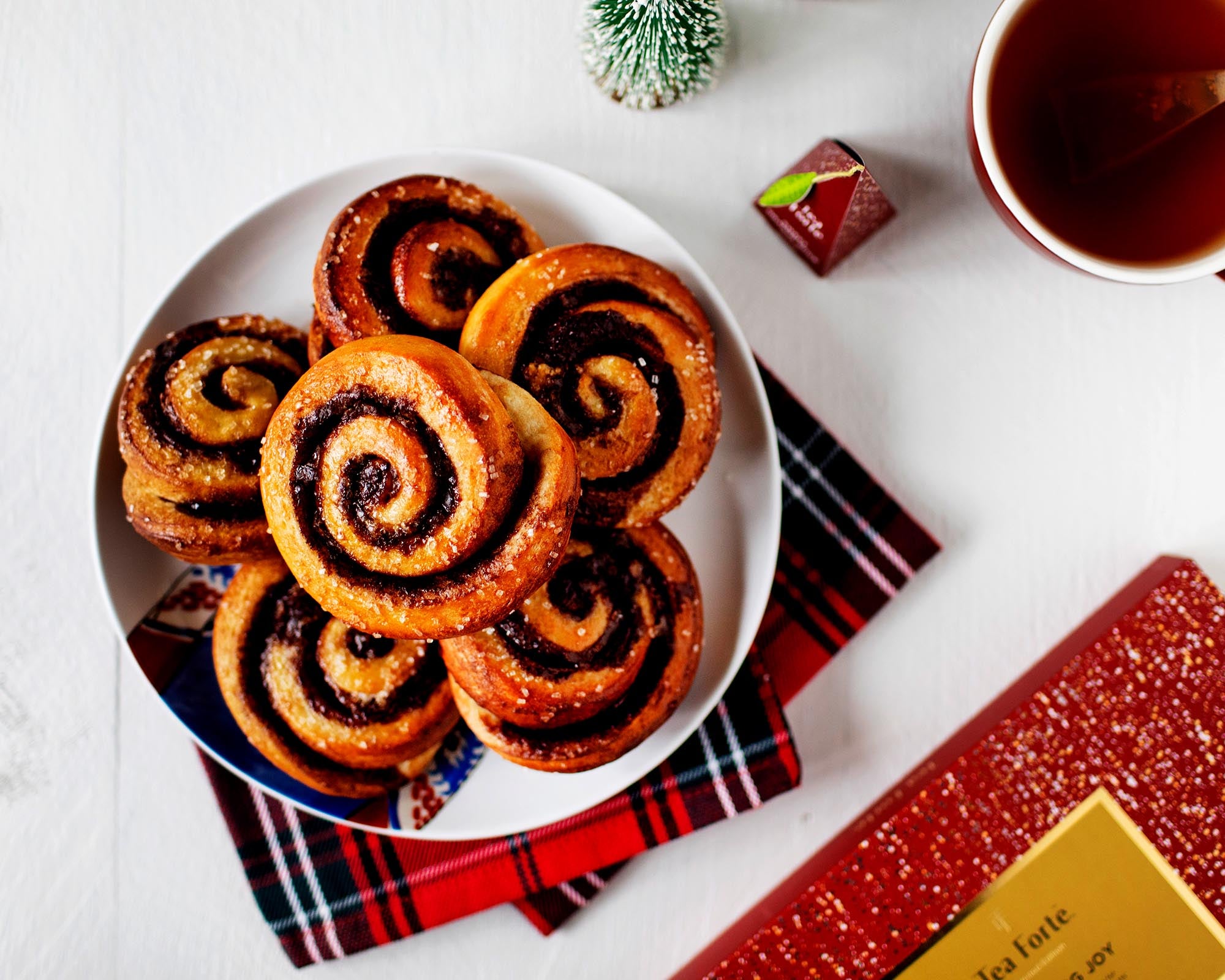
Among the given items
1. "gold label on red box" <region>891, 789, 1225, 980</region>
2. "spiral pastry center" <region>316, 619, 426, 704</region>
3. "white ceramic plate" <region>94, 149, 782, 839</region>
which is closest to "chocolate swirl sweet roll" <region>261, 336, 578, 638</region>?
Result: "spiral pastry center" <region>316, 619, 426, 704</region>

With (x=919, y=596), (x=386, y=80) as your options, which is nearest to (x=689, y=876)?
(x=919, y=596)

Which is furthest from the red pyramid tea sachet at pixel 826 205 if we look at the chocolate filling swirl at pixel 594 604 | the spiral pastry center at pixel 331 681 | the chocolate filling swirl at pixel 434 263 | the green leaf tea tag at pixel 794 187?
the spiral pastry center at pixel 331 681

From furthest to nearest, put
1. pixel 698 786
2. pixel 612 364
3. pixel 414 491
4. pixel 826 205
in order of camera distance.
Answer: pixel 698 786, pixel 826 205, pixel 612 364, pixel 414 491

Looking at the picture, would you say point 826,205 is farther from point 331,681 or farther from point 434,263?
point 331,681

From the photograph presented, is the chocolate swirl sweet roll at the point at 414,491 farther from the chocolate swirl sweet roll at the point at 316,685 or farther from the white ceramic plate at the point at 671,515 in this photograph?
the white ceramic plate at the point at 671,515

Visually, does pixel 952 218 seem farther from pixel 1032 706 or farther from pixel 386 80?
pixel 386 80

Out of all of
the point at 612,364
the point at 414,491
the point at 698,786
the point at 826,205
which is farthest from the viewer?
the point at 698,786

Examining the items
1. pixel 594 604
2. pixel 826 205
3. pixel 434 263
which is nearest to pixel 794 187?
pixel 826 205
